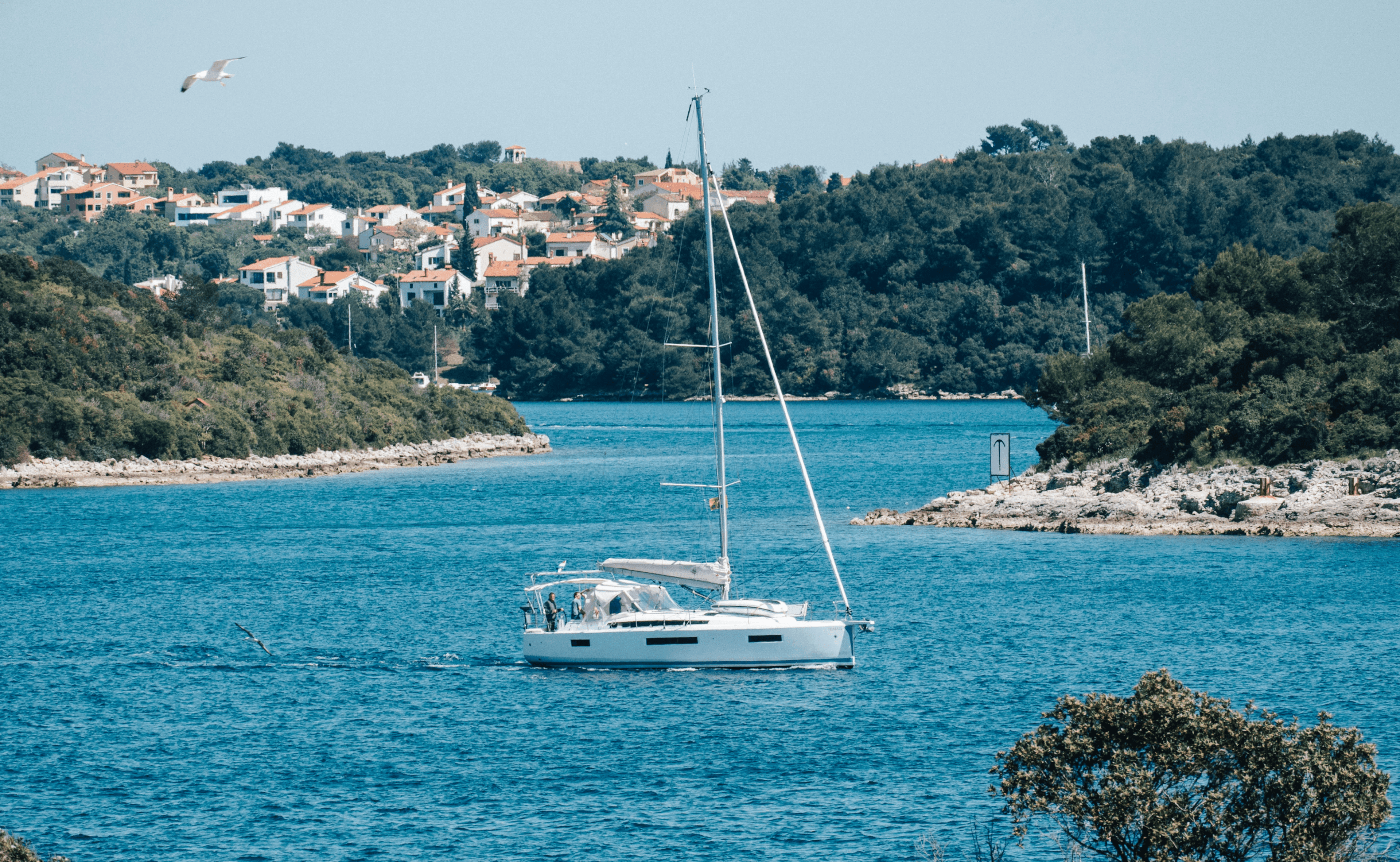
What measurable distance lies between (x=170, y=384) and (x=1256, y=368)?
191ft

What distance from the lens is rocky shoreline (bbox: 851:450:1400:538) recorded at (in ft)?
177

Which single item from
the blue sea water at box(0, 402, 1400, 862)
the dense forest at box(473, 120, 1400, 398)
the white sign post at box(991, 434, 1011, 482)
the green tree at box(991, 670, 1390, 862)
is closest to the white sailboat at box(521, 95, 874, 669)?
the blue sea water at box(0, 402, 1400, 862)

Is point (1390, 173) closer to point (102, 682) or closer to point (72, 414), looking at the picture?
point (72, 414)

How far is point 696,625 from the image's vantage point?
1254 inches

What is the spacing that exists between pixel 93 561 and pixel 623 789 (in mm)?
34268

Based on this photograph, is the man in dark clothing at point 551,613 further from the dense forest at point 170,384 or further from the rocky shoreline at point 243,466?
the dense forest at point 170,384

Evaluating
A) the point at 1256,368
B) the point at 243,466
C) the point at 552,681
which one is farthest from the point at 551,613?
the point at 243,466

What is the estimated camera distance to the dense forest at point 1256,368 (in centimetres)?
5697

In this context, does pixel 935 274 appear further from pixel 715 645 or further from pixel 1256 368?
pixel 715 645

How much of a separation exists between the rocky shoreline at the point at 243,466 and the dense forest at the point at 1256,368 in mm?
42882

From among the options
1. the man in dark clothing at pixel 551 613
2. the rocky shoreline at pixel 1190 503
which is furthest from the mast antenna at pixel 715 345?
the rocky shoreline at pixel 1190 503

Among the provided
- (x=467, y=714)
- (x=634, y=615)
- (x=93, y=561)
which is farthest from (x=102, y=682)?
(x=93, y=561)

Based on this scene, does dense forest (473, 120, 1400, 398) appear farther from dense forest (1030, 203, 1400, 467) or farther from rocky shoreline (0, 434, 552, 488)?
dense forest (1030, 203, 1400, 467)

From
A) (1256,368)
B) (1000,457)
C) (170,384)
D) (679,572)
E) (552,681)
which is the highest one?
(170,384)
